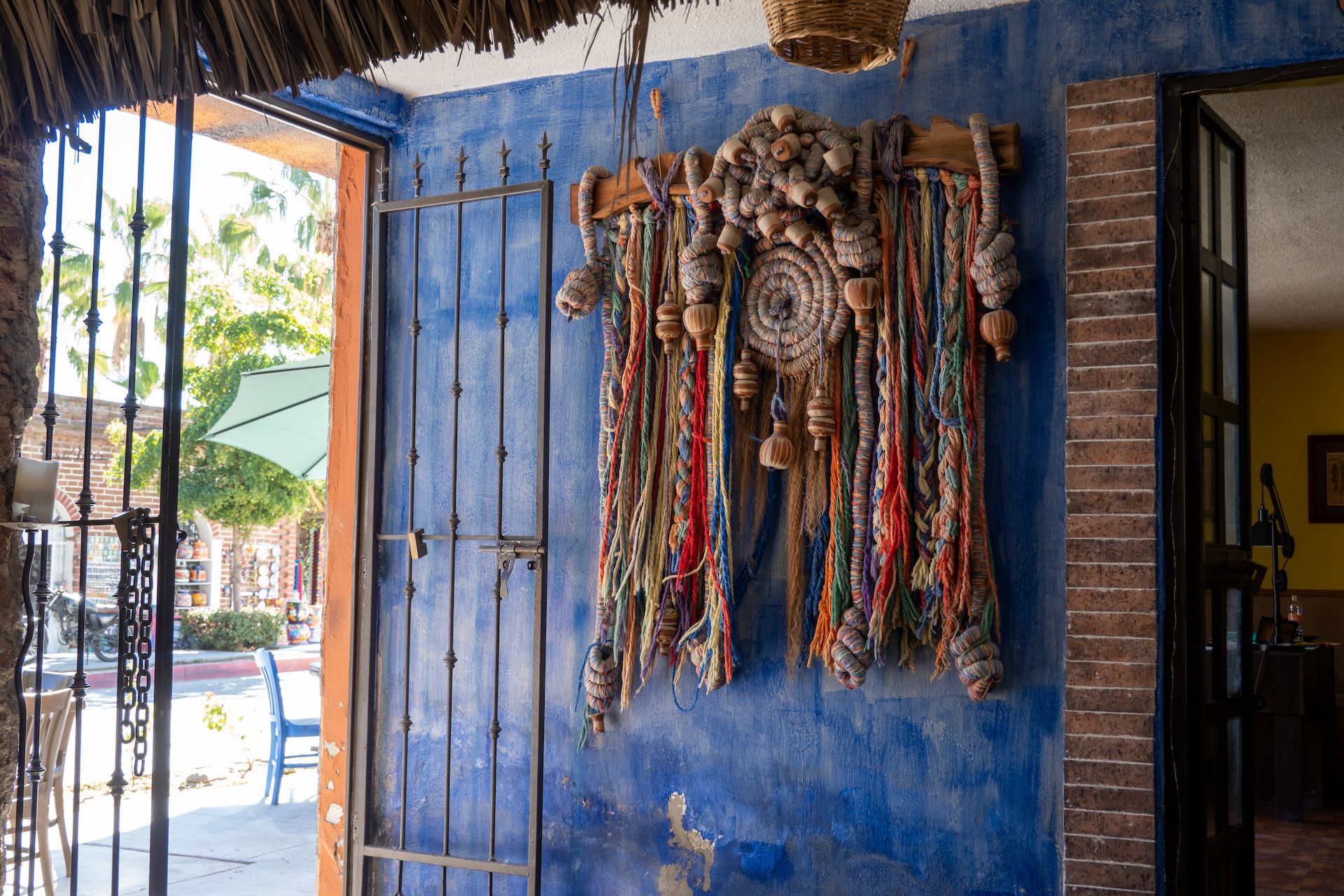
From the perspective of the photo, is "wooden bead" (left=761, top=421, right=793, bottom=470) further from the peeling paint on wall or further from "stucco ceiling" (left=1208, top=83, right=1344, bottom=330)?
"stucco ceiling" (left=1208, top=83, right=1344, bottom=330)

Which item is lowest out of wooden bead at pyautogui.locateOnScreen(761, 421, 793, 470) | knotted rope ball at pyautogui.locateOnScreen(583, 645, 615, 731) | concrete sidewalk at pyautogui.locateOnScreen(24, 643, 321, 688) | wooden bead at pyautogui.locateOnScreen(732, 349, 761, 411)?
concrete sidewalk at pyautogui.locateOnScreen(24, 643, 321, 688)

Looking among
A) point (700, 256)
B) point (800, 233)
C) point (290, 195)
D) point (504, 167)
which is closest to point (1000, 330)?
point (800, 233)

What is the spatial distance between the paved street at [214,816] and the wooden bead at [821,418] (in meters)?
2.51

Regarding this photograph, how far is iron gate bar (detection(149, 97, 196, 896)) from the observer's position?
2.19m

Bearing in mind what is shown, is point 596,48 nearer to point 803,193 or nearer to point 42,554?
point 803,193

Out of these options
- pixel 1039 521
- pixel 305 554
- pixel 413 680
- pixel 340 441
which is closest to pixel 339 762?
pixel 413 680

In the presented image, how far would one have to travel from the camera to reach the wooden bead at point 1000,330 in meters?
2.78

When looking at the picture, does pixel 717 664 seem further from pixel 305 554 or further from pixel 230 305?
pixel 305 554

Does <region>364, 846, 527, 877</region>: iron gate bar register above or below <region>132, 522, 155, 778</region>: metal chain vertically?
below

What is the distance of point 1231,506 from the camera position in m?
3.09

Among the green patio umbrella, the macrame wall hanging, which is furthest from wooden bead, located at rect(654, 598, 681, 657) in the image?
the green patio umbrella

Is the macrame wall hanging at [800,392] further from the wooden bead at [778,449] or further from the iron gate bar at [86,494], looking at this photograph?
the iron gate bar at [86,494]

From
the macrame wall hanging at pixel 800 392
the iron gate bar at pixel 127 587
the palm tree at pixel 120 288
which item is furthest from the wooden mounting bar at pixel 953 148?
the palm tree at pixel 120 288

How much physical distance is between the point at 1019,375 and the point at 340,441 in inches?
85.7
